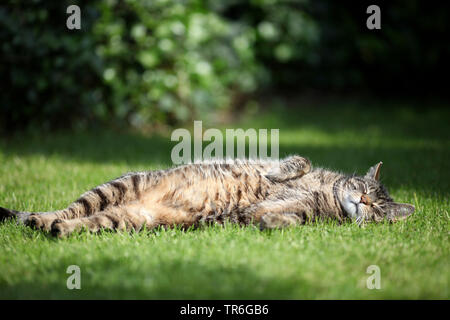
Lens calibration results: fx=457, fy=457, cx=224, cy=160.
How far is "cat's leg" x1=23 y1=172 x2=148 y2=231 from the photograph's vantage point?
3.00m

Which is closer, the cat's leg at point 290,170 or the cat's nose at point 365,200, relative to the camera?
the cat's nose at point 365,200

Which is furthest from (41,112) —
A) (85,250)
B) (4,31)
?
(85,250)

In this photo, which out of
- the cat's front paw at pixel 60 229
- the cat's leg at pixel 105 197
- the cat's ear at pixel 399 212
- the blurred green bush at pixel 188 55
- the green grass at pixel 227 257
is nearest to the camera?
the green grass at pixel 227 257

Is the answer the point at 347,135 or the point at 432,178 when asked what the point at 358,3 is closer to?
the point at 347,135

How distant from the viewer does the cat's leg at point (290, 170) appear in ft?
11.2

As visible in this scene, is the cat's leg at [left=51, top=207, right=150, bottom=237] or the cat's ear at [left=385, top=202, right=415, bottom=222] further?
the cat's ear at [left=385, top=202, right=415, bottom=222]

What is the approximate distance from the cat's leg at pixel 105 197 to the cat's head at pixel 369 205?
4.74ft

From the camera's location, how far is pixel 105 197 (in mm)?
3113

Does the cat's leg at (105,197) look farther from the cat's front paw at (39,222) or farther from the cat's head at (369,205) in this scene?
the cat's head at (369,205)

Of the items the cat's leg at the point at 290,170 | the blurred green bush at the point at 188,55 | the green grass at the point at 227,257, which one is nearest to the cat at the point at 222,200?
the cat's leg at the point at 290,170

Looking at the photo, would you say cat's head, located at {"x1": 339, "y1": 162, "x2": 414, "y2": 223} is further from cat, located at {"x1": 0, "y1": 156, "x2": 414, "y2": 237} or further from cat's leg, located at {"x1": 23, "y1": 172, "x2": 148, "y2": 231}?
cat's leg, located at {"x1": 23, "y1": 172, "x2": 148, "y2": 231}

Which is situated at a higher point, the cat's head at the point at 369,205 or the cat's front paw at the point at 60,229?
the cat's head at the point at 369,205

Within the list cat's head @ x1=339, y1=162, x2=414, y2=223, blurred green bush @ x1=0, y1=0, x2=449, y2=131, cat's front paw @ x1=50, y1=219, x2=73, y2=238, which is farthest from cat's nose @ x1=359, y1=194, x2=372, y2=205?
blurred green bush @ x1=0, y1=0, x2=449, y2=131
